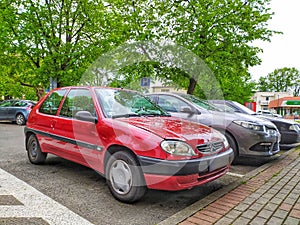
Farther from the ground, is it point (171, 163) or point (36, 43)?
point (36, 43)

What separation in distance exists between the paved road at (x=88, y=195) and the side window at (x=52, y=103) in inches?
44.6

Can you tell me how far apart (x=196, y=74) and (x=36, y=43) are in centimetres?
1000

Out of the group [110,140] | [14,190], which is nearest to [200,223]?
[110,140]

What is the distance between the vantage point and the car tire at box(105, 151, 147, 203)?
10.00 feet

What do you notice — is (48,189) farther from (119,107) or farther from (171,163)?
(171,163)

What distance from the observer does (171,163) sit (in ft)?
9.44

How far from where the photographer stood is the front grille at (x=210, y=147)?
125 inches

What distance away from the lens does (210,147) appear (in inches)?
131

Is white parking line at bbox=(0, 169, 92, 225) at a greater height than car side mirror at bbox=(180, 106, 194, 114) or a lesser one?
lesser

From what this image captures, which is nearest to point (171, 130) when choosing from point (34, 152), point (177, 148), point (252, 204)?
point (177, 148)

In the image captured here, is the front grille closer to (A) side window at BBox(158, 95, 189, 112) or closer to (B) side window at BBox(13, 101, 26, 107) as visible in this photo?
(A) side window at BBox(158, 95, 189, 112)

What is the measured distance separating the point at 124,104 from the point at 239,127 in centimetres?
276

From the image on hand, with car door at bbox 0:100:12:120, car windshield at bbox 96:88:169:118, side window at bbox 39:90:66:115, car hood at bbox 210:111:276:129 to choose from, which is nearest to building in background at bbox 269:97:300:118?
car door at bbox 0:100:12:120

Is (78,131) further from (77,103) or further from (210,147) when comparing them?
(210,147)
